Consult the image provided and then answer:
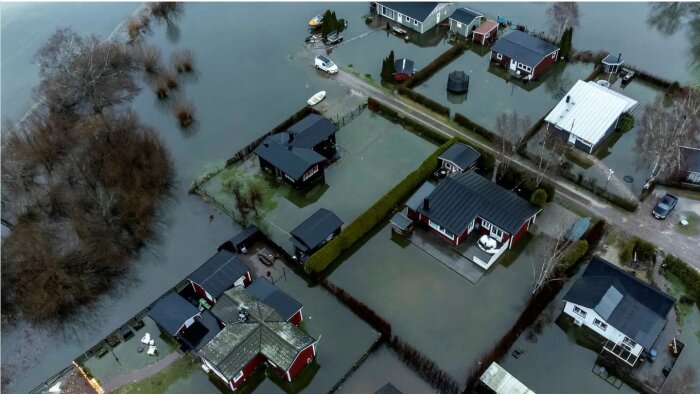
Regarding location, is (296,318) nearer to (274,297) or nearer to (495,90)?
(274,297)

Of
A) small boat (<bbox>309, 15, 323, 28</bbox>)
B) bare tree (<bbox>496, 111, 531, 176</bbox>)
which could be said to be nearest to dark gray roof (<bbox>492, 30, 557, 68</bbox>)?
bare tree (<bbox>496, 111, 531, 176</bbox>)

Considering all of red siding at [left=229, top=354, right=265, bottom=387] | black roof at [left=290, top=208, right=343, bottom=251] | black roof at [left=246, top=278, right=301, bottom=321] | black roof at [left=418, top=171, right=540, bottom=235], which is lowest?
red siding at [left=229, top=354, right=265, bottom=387]

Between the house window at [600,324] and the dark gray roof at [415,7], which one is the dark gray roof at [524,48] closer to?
the dark gray roof at [415,7]

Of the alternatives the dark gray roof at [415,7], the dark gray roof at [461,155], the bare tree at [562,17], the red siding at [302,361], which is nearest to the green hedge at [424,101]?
the dark gray roof at [461,155]

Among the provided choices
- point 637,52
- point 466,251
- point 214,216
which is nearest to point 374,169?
point 466,251

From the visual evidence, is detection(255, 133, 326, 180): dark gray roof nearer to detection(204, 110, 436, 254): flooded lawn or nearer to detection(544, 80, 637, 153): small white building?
detection(204, 110, 436, 254): flooded lawn

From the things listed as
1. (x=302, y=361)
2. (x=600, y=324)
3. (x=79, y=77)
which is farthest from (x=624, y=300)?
(x=79, y=77)
